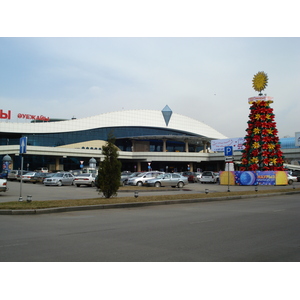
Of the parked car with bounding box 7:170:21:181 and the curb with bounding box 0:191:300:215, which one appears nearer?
the curb with bounding box 0:191:300:215

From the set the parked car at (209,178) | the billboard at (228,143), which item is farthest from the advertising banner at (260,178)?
the billboard at (228,143)

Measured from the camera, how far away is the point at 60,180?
120 ft

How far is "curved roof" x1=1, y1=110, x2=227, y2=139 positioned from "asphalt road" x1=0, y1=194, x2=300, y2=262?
70.2m

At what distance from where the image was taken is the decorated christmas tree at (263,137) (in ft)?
137

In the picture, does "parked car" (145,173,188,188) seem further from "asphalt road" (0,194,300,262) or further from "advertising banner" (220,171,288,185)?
"asphalt road" (0,194,300,262)

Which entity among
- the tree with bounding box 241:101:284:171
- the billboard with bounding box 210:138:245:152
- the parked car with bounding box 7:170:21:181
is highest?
the billboard with bounding box 210:138:245:152

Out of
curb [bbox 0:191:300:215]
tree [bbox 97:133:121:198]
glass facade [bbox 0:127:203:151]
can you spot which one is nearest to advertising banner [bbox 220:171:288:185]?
curb [bbox 0:191:300:215]

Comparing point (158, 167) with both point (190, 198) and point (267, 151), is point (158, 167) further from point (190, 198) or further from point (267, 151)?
point (190, 198)

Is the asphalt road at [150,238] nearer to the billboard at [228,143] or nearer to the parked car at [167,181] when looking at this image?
the parked car at [167,181]

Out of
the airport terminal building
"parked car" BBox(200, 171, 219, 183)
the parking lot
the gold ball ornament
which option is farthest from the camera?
the airport terminal building

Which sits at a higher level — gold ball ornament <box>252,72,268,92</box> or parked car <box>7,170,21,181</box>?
gold ball ornament <box>252,72,268,92</box>

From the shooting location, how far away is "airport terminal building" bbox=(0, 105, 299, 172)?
77.4m

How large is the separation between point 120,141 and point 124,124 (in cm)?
507

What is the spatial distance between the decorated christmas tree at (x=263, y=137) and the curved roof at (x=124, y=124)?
5453 centimetres
